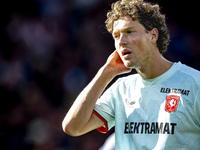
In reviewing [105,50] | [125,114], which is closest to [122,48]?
[125,114]

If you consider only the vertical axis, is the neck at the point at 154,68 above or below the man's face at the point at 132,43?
below

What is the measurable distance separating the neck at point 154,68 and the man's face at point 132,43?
0.15ft

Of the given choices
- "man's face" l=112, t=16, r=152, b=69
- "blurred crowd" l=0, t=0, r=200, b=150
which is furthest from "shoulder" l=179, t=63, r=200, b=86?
"blurred crowd" l=0, t=0, r=200, b=150

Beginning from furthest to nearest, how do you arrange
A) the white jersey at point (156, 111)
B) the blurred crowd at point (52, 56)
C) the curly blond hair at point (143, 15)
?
the blurred crowd at point (52, 56) → the curly blond hair at point (143, 15) → the white jersey at point (156, 111)

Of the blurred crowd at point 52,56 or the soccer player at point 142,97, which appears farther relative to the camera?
the blurred crowd at point 52,56

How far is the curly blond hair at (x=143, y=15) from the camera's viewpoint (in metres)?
2.71

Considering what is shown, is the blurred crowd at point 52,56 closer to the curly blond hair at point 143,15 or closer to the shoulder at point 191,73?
the curly blond hair at point 143,15

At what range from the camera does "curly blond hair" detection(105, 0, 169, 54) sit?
→ 8.91ft

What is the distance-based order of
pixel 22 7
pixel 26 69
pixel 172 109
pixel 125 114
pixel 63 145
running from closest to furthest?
pixel 172 109, pixel 125 114, pixel 63 145, pixel 26 69, pixel 22 7

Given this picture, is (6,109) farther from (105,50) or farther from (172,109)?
(172,109)

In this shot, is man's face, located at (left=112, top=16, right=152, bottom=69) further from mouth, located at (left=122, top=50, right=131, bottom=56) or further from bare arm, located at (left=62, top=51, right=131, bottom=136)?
bare arm, located at (left=62, top=51, right=131, bottom=136)

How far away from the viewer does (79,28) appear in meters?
7.15

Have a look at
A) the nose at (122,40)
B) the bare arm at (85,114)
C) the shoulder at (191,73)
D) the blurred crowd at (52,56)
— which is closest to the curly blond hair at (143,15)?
the nose at (122,40)

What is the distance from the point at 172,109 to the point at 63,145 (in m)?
4.48
